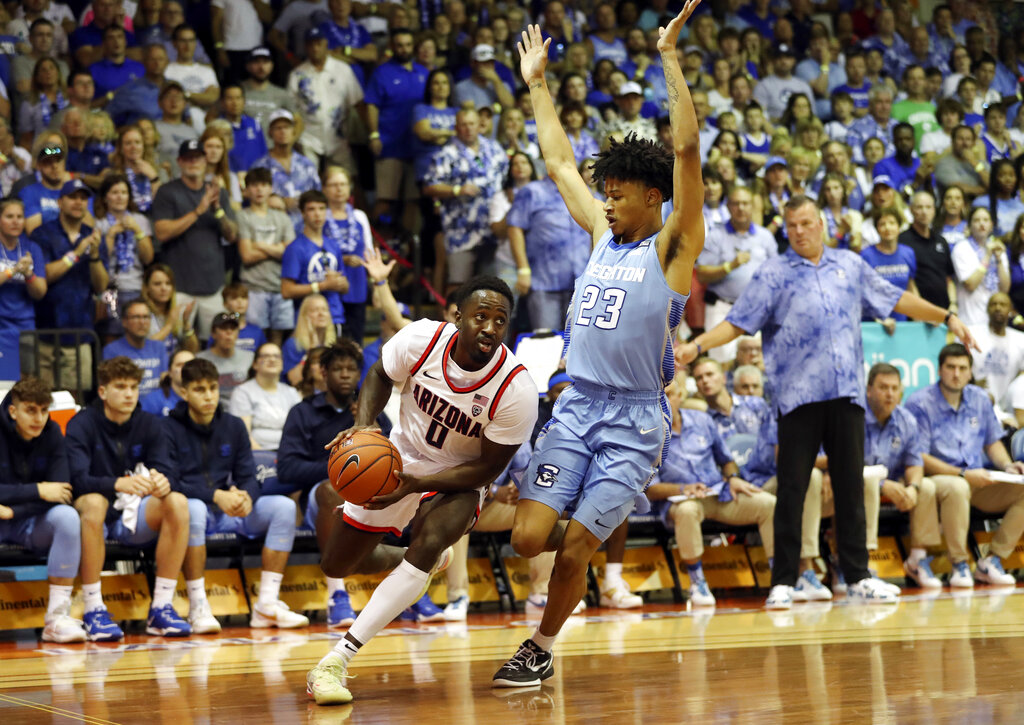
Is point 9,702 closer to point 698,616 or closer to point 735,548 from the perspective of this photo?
point 698,616

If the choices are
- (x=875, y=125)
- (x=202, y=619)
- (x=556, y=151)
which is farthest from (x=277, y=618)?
(x=875, y=125)

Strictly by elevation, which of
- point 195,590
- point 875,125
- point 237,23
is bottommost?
point 195,590

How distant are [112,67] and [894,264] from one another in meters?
7.34

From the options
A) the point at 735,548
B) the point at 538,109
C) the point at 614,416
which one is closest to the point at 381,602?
the point at 614,416

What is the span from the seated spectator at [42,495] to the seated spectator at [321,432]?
4.54ft

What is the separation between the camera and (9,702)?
5.46 meters

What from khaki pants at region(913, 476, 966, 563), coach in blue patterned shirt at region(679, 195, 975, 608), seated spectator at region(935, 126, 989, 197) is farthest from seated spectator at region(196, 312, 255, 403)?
seated spectator at region(935, 126, 989, 197)

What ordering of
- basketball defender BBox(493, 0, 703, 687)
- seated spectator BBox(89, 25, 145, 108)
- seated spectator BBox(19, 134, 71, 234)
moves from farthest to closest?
seated spectator BBox(89, 25, 145, 108)
seated spectator BBox(19, 134, 71, 234)
basketball defender BBox(493, 0, 703, 687)

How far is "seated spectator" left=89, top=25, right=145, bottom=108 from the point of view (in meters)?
12.0

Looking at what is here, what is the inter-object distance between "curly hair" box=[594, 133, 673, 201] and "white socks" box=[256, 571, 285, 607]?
12.5 ft

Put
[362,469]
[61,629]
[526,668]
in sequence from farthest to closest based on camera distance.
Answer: [61,629], [526,668], [362,469]

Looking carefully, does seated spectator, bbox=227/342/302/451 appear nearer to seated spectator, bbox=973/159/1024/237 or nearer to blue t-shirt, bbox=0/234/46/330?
blue t-shirt, bbox=0/234/46/330

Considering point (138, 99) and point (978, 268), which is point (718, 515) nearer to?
point (978, 268)

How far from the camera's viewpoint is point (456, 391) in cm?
589
